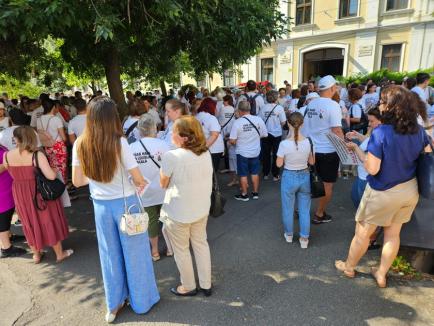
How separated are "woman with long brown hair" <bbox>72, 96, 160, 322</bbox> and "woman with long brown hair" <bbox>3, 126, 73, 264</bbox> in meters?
1.18

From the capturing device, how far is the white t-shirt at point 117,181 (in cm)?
251

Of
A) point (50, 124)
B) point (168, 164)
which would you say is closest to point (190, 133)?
point (168, 164)

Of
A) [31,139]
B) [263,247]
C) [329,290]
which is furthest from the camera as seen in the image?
[263,247]

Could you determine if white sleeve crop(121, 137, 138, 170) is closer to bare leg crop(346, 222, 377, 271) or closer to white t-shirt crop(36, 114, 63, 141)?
bare leg crop(346, 222, 377, 271)

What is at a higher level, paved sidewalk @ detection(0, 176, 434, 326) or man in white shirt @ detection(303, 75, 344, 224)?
man in white shirt @ detection(303, 75, 344, 224)

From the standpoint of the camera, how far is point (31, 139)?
134 inches

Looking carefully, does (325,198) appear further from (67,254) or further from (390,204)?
(67,254)

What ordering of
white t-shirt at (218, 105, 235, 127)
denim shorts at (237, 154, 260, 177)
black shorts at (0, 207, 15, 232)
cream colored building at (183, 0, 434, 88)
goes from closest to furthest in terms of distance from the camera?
black shorts at (0, 207, 15, 232) < denim shorts at (237, 154, 260, 177) < white t-shirt at (218, 105, 235, 127) < cream colored building at (183, 0, 434, 88)

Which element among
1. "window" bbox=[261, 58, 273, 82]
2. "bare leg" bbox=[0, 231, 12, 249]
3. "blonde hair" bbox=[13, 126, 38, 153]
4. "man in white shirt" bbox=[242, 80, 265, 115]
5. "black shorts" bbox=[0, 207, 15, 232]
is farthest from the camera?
"window" bbox=[261, 58, 273, 82]

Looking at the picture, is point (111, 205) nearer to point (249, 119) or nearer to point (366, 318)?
point (366, 318)

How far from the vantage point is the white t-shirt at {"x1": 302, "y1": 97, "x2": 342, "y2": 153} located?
13.3ft

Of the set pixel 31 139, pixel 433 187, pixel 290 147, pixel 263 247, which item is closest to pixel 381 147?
pixel 433 187

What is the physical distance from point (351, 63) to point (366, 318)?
2078 cm

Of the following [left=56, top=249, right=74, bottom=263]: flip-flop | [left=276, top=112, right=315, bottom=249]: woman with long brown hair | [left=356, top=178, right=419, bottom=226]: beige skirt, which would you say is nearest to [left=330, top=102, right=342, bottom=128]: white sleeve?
[left=276, top=112, right=315, bottom=249]: woman with long brown hair
